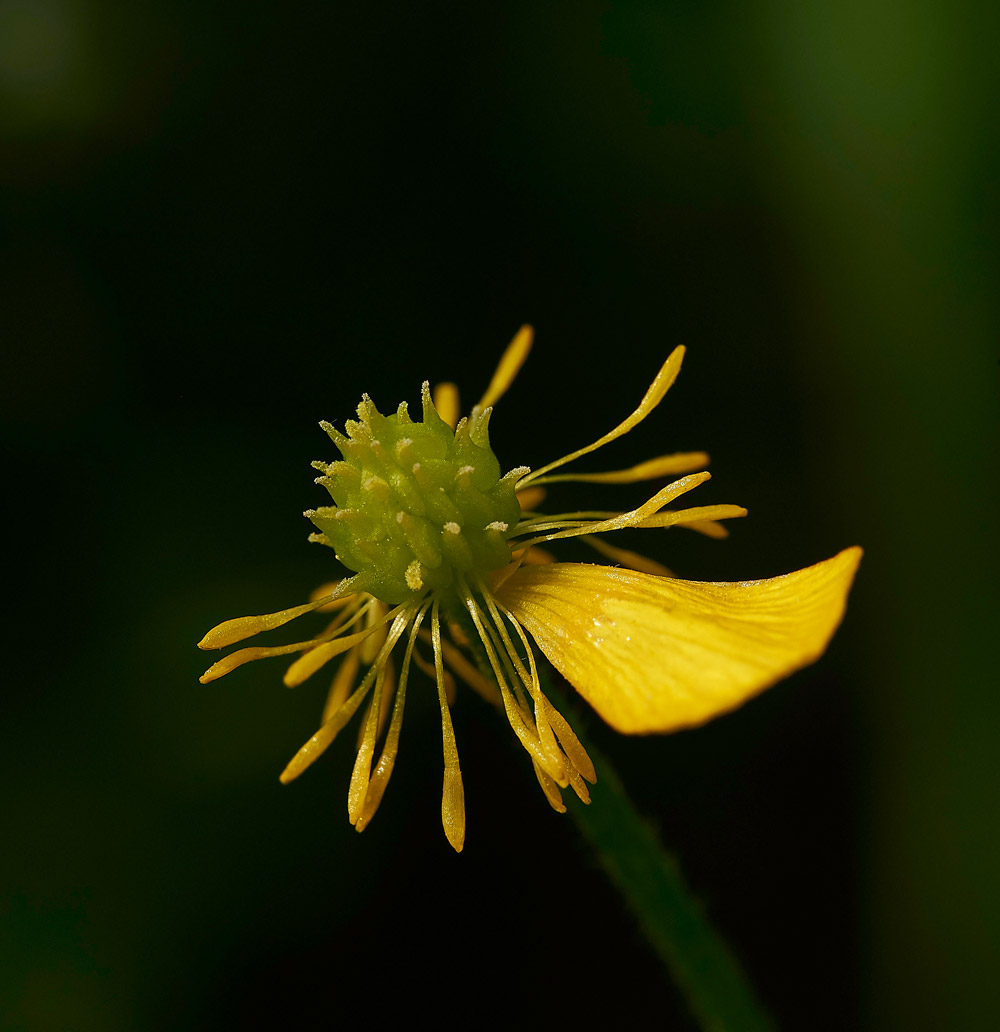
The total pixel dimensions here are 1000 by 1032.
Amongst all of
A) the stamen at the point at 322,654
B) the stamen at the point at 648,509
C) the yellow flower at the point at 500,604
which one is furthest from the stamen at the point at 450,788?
the stamen at the point at 648,509

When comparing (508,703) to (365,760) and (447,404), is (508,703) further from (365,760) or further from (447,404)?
(447,404)

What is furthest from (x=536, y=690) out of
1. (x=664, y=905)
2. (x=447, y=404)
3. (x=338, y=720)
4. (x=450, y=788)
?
(x=447, y=404)

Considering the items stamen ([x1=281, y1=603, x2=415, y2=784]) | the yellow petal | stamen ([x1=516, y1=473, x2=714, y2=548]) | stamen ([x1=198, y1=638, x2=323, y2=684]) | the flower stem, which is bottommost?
the flower stem

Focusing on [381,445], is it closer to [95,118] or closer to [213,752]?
[213,752]

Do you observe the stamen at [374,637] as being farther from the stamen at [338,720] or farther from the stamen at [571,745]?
the stamen at [571,745]

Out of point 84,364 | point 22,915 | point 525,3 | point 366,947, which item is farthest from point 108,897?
point 525,3

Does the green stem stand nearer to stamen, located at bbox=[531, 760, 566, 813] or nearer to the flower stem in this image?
the flower stem

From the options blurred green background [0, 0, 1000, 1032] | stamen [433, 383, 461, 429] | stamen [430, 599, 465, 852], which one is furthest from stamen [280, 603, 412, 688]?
blurred green background [0, 0, 1000, 1032]
